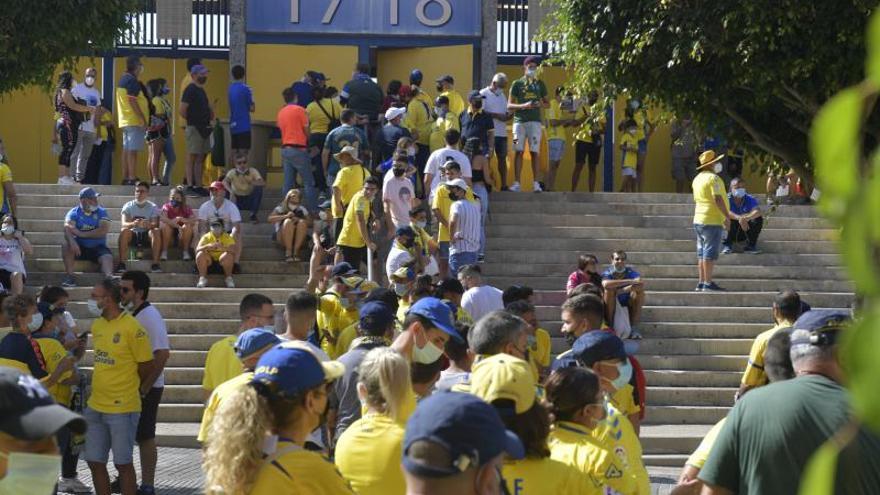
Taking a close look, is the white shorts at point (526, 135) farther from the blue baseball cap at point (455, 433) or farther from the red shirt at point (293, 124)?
the blue baseball cap at point (455, 433)

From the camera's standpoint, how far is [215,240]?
18125 millimetres

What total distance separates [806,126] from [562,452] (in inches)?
310

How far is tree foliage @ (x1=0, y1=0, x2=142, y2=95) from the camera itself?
14.7 metres

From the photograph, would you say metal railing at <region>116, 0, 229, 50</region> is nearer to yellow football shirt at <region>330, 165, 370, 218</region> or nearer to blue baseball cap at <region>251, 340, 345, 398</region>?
yellow football shirt at <region>330, 165, 370, 218</region>

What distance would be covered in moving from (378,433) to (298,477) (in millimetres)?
1150

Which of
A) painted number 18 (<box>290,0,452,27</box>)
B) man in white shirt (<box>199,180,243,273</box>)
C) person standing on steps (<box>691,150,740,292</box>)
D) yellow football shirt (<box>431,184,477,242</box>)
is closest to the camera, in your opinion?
yellow football shirt (<box>431,184,477,242</box>)

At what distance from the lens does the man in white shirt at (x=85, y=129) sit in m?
21.4

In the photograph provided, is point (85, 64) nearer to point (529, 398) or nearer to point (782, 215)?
point (782, 215)

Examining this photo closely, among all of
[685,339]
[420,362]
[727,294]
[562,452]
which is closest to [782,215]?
[727,294]

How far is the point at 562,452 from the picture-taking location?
525cm

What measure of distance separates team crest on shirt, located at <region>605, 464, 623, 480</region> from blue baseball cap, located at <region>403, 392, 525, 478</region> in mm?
1821

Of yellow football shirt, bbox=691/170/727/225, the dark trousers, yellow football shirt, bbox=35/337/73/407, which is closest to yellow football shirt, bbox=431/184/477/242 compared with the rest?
yellow football shirt, bbox=691/170/727/225

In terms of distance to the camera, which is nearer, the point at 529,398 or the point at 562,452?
the point at 529,398

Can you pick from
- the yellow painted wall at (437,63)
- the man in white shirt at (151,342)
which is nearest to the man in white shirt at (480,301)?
the man in white shirt at (151,342)
